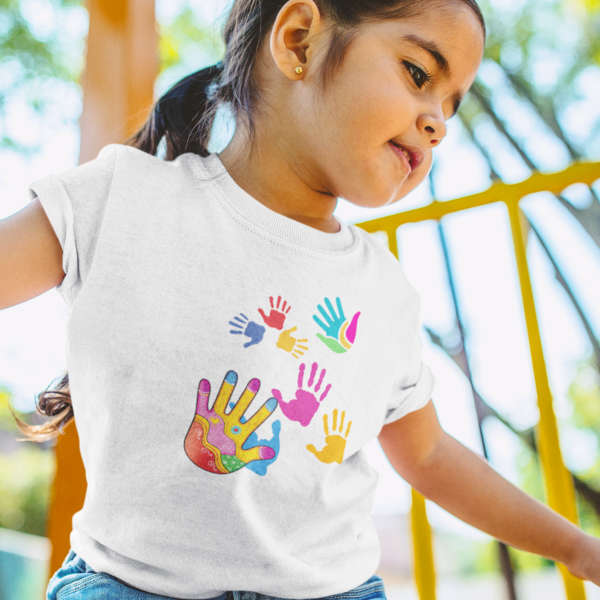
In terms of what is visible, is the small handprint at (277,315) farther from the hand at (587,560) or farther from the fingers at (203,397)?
the hand at (587,560)

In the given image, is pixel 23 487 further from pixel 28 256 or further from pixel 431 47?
pixel 431 47

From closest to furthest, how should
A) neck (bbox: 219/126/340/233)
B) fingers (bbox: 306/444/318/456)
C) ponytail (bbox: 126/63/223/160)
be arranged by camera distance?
1. fingers (bbox: 306/444/318/456)
2. neck (bbox: 219/126/340/233)
3. ponytail (bbox: 126/63/223/160)

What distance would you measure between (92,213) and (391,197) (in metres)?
0.43

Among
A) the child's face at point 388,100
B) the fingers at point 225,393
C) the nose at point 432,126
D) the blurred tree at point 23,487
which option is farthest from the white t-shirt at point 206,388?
the blurred tree at point 23,487

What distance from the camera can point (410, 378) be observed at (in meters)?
0.94

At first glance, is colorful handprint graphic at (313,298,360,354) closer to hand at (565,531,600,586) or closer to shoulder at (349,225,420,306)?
shoulder at (349,225,420,306)

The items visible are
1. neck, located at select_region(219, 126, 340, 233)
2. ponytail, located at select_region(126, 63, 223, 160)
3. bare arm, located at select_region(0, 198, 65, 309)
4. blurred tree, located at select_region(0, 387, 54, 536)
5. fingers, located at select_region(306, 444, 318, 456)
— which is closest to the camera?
bare arm, located at select_region(0, 198, 65, 309)

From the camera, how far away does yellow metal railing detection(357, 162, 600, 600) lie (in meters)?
0.92

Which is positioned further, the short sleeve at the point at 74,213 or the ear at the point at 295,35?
the ear at the point at 295,35

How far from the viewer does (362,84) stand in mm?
782

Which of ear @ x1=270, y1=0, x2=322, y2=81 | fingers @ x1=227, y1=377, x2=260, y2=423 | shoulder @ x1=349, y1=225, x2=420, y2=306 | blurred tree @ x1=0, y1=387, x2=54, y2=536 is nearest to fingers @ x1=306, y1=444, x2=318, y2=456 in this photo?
fingers @ x1=227, y1=377, x2=260, y2=423

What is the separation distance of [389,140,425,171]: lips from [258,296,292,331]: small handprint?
281 millimetres

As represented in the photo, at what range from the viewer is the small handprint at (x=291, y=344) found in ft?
2.50

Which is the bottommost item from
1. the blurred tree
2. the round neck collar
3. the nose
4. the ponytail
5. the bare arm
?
the blurred tree
